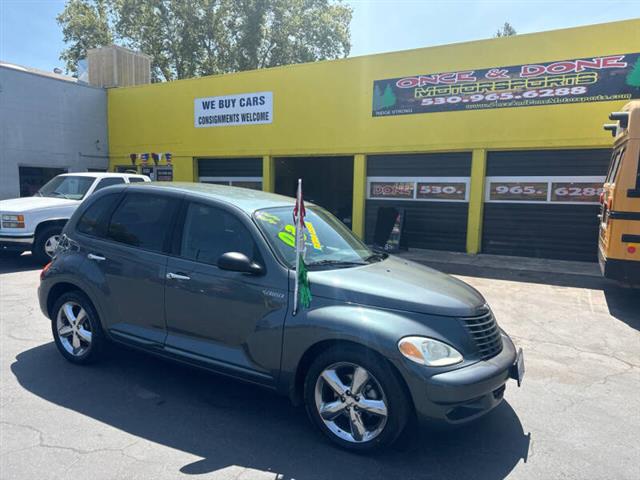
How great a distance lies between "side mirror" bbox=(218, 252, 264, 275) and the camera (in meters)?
3.30

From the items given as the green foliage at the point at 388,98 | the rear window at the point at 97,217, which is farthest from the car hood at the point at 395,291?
the green foliage at the point at 388,98

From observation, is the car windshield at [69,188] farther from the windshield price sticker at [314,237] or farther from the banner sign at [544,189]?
the banner sign at [544,189]

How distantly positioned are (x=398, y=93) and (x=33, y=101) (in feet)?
40.1

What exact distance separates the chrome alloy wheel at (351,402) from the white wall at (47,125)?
15729mm

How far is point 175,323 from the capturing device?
3.76 metres

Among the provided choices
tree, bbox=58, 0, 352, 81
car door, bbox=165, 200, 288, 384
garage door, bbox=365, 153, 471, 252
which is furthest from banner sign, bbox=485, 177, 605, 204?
tree, bbox=58, 0, 352, 81

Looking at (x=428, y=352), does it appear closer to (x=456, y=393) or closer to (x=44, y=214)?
(x=456, y=393)

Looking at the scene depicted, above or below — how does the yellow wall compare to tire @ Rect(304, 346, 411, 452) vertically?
above

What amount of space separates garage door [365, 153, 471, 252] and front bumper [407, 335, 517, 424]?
9.71 m

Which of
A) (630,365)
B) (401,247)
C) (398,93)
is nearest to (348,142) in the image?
(398,93)

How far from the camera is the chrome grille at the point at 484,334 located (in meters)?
3.12

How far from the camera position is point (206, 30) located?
29.9 metres

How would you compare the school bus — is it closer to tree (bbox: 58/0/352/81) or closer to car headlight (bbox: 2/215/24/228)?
car headlight (bbox: 2/215/24/228)

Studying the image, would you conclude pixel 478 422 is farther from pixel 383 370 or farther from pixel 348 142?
pixel 348 142
